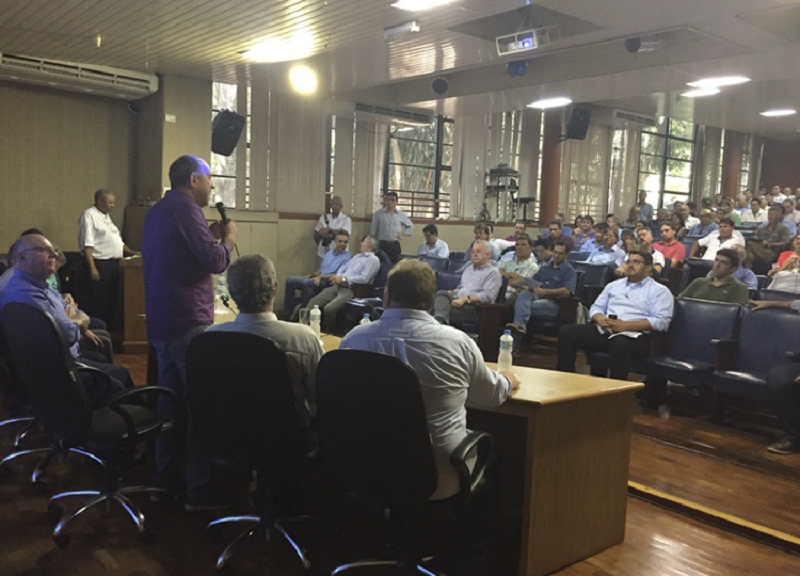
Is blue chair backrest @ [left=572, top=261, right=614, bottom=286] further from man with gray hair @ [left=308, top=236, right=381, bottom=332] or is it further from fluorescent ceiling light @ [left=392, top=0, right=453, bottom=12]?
fluorescent ceiling light @ [left=392, top=0, right=453, bottom=12]

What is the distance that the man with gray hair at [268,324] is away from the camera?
255cm

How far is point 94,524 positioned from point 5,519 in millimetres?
373

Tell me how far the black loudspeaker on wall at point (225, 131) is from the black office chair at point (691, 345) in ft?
18.8

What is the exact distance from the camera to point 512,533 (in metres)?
2.74

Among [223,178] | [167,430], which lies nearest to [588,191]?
[223,178]

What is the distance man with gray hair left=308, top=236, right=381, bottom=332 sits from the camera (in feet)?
23.1

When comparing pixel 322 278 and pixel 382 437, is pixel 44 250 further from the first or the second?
pixel 322 278

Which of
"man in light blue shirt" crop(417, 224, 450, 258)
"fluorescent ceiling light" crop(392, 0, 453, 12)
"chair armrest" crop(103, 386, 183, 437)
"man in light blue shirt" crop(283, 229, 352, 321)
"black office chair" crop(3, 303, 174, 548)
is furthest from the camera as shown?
"man in light blue shirt" crop(417, 224, 450, 258)

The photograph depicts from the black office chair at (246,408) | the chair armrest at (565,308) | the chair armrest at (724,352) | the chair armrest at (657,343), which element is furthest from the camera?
the chair armrest at (565,308)

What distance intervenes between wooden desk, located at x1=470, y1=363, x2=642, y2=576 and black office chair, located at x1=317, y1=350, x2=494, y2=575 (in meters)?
0.28

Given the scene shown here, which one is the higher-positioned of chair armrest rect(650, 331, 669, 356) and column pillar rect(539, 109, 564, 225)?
column pillar rect(539, 109, 564, 225)

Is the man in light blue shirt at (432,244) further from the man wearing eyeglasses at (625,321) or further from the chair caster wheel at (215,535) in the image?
the chair caster wheel at (215,535)

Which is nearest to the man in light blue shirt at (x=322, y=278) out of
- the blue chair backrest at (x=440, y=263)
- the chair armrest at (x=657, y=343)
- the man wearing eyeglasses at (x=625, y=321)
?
the blue chair backrest at (x=440, y=263)

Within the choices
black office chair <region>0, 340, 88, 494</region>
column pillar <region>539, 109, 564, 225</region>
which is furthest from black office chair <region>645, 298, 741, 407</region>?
column pillar <region>539, 109, 564, 225</region>
